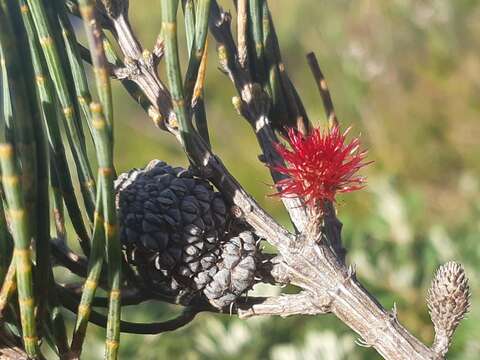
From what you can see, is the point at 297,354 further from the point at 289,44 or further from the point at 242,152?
the point at 289,44

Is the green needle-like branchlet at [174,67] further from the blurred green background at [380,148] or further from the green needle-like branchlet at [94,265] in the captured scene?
the blurred green background at [380,148]

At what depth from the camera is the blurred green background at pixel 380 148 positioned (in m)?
1.71

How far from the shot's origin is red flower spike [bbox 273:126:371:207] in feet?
1.71

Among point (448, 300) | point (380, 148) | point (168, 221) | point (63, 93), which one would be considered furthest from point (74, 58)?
point (380, 148)

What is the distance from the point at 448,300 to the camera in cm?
54

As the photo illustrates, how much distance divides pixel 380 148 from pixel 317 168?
3.24 metres

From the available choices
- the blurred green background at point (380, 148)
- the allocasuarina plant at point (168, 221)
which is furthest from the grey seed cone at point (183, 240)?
the blurred green background at point (380, 148)

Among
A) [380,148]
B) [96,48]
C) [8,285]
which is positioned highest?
[380,148]

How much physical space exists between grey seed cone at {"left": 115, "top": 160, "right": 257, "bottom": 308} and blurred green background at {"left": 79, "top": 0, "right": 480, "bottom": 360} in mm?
1027

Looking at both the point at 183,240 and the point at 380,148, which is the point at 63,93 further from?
the point at 380,148

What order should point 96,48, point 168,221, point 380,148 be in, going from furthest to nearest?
point 380,148 → point 168,221 → point 96,48

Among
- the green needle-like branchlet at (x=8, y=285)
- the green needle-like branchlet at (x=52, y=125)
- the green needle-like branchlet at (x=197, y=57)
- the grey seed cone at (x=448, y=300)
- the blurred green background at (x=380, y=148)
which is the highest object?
the blurred green background at (x=380, y=148)

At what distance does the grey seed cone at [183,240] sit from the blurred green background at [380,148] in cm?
103

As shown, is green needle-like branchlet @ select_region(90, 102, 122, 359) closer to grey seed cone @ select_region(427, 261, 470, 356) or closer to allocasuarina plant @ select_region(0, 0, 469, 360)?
allocasuarina plant @ select_region(0, 0, 469, 360)
